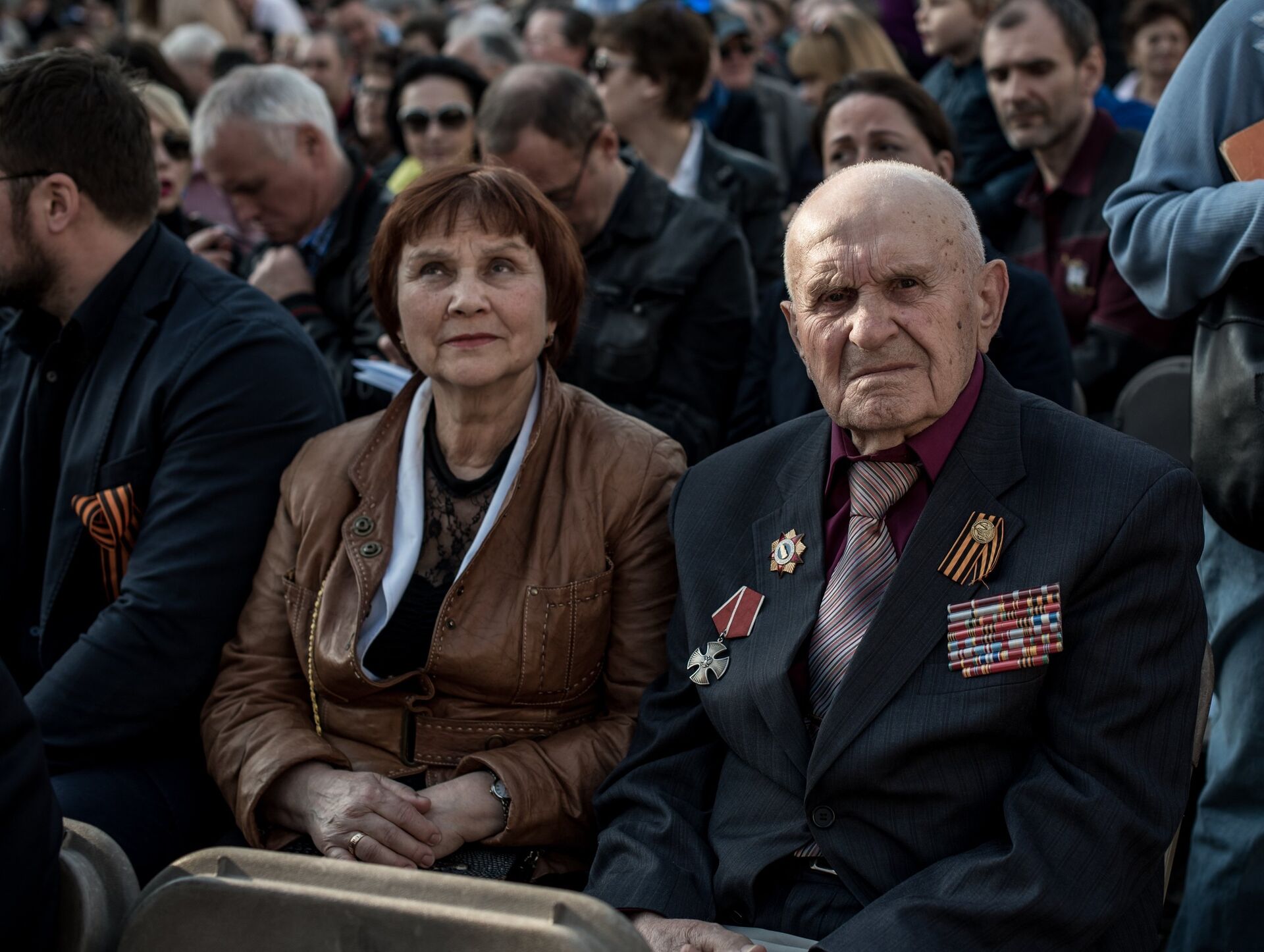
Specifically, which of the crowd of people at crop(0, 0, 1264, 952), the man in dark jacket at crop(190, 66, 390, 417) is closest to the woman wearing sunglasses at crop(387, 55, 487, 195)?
the man in dark jacket at crop(190, 66, 390, 417)

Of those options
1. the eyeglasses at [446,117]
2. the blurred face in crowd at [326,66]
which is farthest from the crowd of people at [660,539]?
the blurred face in crowd at [326,66]

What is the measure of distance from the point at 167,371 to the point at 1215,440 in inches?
91.1

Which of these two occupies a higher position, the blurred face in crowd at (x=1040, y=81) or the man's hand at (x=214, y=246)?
the blurred face in crowd at (x=1040, y=81)

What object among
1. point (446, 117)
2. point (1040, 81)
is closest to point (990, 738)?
point (1040, 81)

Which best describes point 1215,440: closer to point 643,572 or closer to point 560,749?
point 643,572

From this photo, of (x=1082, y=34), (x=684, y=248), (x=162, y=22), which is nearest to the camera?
(x=684, y=248)

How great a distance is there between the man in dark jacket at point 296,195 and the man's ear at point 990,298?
267cm

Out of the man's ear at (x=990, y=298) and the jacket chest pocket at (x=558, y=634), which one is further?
the jacket chest pocket at (x=558, y=634)

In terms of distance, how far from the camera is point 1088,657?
2.20 meters

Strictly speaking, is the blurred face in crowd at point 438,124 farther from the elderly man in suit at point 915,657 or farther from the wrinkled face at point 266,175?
the elderly man in suit at point 915,657

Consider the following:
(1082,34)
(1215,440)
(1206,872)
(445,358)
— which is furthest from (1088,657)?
(1082,34)

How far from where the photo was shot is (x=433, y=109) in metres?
6.18

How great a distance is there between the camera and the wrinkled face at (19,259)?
11.2 ft

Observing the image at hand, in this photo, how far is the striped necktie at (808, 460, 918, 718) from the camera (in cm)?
241
